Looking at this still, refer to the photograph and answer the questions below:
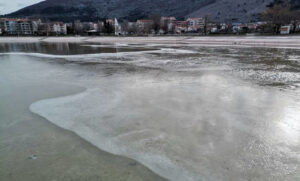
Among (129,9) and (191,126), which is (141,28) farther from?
(129,9)

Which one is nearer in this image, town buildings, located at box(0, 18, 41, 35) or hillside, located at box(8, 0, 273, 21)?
town buildings, located at box(0, 18, 41, 35)

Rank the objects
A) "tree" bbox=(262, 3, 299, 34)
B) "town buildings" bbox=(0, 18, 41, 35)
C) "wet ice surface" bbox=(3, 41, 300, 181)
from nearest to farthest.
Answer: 1. "wet ice surface" bbox=(3, 41, 300, 181)
2. "tree" bbox=(262, 3, 299, 34)
3. "town buildings" bbox=(0, 18, 41, 35)

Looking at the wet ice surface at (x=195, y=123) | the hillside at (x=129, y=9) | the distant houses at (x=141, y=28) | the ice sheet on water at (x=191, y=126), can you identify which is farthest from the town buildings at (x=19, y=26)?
the ice sheet on water at (x=191, y=126)

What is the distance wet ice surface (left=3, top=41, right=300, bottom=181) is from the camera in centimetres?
273

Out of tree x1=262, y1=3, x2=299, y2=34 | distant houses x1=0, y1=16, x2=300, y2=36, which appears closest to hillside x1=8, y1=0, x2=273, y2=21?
distant houses x1=0, y1=16, x2=300, y2=36

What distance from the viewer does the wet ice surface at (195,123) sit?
273 cm

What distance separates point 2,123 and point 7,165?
1662mm

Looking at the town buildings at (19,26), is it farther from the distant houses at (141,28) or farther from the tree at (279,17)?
the tree at (279,17)

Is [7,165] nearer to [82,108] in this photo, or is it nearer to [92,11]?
[82,108]

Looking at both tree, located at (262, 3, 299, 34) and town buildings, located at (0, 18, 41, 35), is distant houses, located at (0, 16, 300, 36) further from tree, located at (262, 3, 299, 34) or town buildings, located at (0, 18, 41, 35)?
tree, located at (262, 3, 299, 34)

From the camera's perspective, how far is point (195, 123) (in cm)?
387

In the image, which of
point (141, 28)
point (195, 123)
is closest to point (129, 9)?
point (141, 28)

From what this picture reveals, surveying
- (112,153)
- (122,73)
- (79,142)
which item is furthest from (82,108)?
(122,73)

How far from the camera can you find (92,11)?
7544 inches
